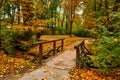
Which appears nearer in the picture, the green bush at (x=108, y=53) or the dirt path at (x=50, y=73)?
the dirt path at (x=50, y=73)

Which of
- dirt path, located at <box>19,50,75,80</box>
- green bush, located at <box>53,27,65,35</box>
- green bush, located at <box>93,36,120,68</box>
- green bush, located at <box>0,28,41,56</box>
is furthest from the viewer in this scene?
green bush, located at <box>53,27,65,35</box>

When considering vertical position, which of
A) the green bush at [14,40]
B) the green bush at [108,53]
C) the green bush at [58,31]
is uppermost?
the green bush at [108,53]

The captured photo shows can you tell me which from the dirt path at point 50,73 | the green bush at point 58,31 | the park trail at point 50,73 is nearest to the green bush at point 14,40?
the park trail at point 50,73

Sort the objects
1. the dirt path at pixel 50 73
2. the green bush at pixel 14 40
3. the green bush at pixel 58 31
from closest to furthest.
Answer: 1. the dirt path at pixel 50 73
2. the green bush at pixel 14 40
3. the green bush at pixel 58 31

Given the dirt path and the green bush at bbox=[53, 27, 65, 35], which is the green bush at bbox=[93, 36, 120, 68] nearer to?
the dirt path

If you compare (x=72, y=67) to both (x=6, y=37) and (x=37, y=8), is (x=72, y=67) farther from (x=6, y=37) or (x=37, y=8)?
(x=37, y=8)

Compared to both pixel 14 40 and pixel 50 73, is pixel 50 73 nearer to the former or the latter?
pixel 50 73

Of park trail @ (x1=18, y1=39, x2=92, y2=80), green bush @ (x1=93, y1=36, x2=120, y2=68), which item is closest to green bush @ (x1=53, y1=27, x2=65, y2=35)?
park trail @ (x1=18, y1=39, x2=92, y2=80)

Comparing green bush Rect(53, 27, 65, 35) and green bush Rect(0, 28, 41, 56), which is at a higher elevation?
green bush Rect(0, 28, 41, 56)

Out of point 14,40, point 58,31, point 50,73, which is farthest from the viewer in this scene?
point 58,31

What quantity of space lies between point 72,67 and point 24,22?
838 cm

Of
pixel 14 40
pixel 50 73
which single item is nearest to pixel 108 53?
pixel 50 73

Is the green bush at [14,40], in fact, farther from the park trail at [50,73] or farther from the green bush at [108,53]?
the green bush at [108,53]

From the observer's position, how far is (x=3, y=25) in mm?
13469
